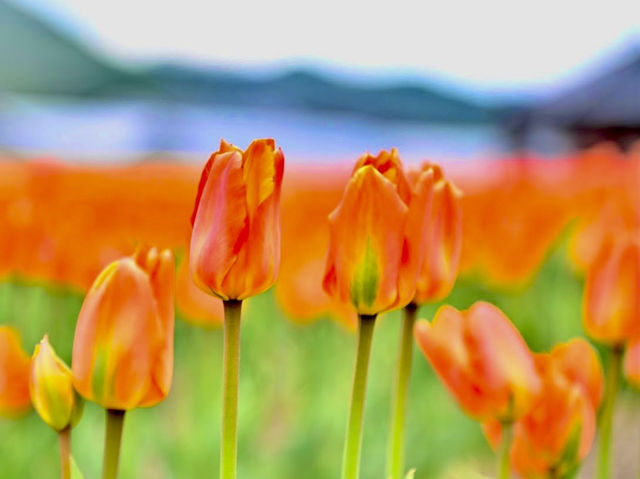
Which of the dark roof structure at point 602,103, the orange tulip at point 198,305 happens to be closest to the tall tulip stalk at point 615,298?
the orange tulip at point 198,305

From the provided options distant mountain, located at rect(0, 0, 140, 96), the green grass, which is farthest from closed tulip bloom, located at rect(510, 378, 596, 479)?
distant mountain, located at rect(0, 0, 140, 96)

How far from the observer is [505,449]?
1.18 feet

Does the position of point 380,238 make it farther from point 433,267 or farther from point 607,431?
point 607,431

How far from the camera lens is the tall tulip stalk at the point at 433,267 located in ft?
1.10

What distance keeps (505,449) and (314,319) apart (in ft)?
2.31

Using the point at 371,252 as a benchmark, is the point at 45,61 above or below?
above

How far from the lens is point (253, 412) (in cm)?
108

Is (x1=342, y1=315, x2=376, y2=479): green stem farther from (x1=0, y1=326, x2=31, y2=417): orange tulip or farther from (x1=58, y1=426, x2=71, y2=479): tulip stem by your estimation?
(x1=0, y1=326, x2=31, y2=417): orange tulip

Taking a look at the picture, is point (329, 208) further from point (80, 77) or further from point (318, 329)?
point (80, 77)

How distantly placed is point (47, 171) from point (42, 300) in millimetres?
192

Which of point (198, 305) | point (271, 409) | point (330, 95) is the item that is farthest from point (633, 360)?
point (330, 95)

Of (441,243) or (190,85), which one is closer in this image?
(441,243)

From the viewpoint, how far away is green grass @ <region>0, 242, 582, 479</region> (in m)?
0.96

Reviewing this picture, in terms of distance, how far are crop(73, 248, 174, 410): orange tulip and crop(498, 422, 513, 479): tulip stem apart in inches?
5.8
